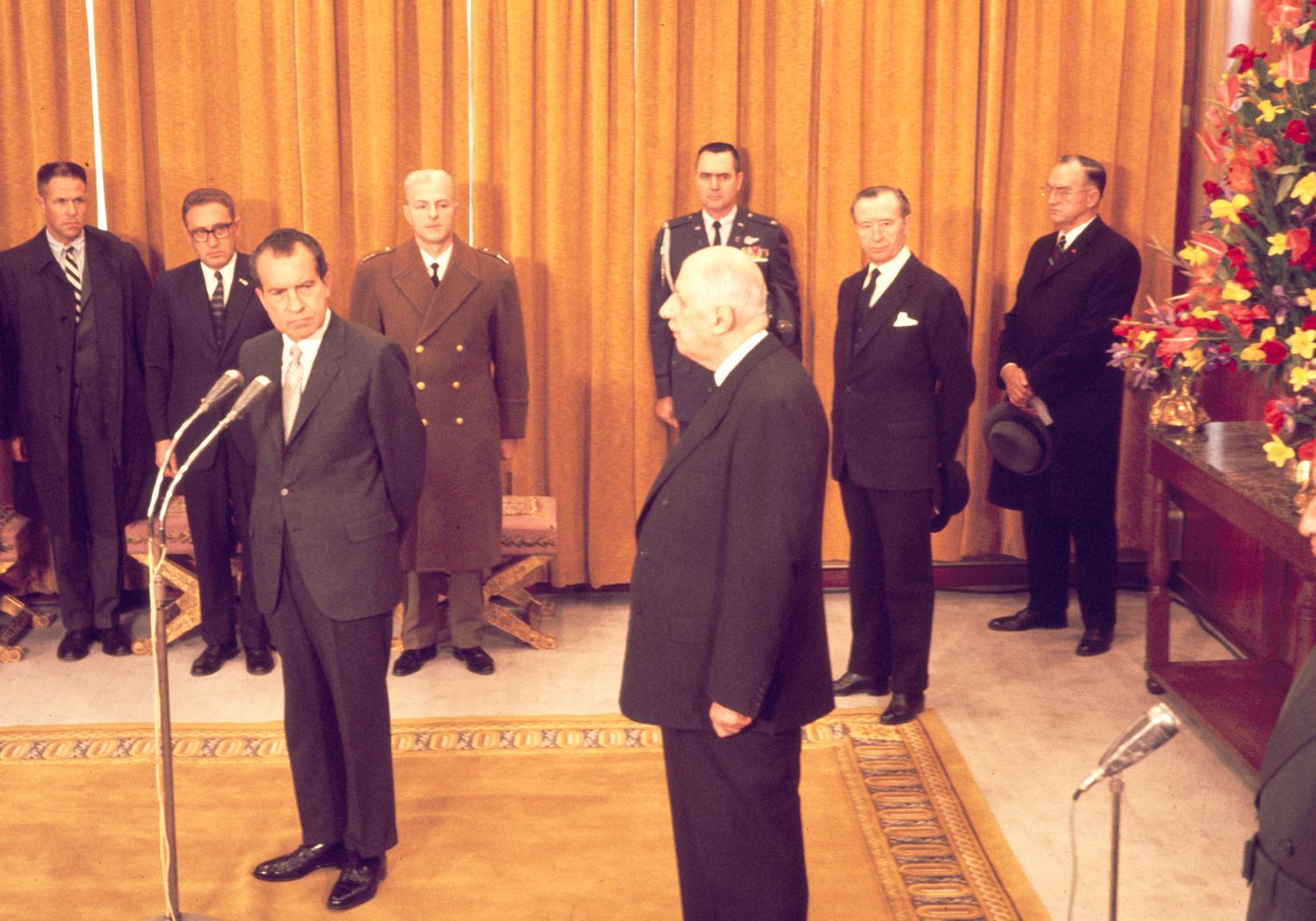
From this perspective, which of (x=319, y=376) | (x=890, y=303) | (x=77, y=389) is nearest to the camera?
(x=319, y=376)

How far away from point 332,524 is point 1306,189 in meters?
2.41

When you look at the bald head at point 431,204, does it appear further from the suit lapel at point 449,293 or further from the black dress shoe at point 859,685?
the black dress shoe at point 859,685

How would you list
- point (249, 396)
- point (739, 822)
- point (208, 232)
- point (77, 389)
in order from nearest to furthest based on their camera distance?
point (739, 822) → point (249, 396) → point (208, 232) → point (77, 389)

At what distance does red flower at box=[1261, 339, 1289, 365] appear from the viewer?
361 cm

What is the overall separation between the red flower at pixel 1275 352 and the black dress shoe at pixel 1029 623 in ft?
6.73

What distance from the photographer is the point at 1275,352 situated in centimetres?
361

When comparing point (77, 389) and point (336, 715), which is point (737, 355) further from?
point (77, 389)

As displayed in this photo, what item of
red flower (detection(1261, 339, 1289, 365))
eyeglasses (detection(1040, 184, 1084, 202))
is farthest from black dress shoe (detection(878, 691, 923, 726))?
eyeglasses (detection(1040, 184, 1084, 202))

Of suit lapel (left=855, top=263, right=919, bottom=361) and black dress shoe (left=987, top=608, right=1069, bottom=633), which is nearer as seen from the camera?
suit lapel (left=855, top=263, right=919, bottom=361)

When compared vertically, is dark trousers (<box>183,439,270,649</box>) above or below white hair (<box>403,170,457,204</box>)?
below

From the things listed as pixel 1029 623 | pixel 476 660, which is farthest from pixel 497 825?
pixel 1029 623

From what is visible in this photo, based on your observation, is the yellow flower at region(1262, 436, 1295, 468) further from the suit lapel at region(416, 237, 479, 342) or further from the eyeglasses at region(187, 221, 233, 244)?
the eyeglasses at region(187, 221, 233, 244)

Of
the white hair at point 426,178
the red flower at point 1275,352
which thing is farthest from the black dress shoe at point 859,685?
the white hair at point 426,178

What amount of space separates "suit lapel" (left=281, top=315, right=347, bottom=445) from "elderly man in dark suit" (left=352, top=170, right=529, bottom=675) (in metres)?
1.52
